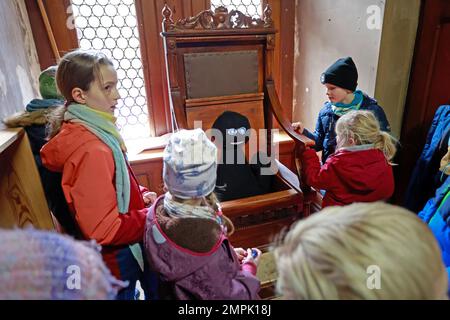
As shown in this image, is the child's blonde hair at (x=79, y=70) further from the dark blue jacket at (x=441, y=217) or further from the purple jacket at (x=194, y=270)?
the dark blue jacket at (x=441, y=217)

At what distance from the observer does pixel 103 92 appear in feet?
2.72

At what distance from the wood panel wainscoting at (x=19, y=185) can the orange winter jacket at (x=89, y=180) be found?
158 millimetres

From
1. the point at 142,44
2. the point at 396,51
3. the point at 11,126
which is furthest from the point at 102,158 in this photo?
the point at 396,51

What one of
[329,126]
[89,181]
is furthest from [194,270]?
[329,126]

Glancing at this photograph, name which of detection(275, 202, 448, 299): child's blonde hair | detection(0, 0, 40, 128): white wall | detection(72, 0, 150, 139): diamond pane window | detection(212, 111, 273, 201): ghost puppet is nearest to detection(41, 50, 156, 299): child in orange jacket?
detection(0, 0, 40, 128): white wall

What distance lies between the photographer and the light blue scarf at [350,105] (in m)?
1.40

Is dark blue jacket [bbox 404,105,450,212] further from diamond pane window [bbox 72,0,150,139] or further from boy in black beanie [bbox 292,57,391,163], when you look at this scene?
diamond pane window [bbox 72,0,150,139]

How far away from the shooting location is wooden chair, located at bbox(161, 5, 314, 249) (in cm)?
129

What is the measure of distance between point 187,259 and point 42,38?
176 centimetres

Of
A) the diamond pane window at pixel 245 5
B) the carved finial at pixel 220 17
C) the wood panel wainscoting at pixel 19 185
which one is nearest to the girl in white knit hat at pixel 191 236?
the wood panel wainscoting at pixel 19 185

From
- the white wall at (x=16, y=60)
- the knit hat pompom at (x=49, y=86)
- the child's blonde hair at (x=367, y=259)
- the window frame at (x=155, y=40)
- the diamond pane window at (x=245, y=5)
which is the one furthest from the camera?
the diamond pane window at (x=245, y=5)

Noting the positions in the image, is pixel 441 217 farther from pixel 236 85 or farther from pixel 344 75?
pixel 236 85

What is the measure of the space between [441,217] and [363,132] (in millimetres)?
396

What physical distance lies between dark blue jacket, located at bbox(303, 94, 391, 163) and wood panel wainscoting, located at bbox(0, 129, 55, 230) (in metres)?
1.21
